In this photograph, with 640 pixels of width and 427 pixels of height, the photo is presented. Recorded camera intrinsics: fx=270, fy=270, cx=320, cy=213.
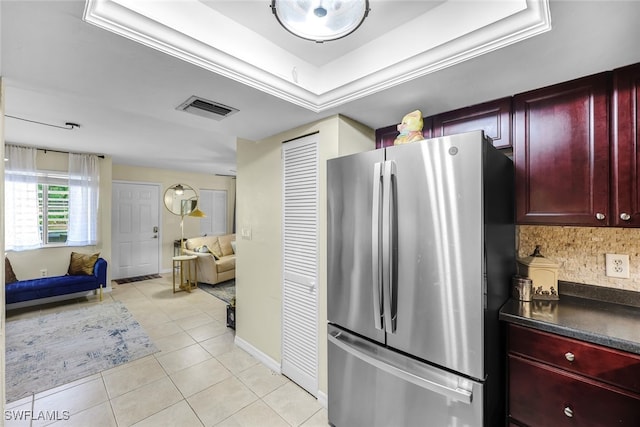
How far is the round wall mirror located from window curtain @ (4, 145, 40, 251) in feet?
7.28

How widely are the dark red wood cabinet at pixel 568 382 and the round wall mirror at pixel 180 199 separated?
648 cm

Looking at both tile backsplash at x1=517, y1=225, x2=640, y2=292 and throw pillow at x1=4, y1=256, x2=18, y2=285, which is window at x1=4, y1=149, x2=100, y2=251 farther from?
tile backsplash at x1=517, y1=225, x2=640, y2=292

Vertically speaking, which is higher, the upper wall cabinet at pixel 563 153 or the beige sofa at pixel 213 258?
the upper wall cabinet at pixel 563 153

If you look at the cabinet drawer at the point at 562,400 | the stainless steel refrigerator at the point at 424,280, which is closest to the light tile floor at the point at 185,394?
the stainless steel refrigerator at the point at 424,280

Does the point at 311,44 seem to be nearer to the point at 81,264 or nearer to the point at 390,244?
the point at 390,244

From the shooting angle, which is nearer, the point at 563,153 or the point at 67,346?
the point at 563,153

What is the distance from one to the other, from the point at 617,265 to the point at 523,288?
0.50 metres

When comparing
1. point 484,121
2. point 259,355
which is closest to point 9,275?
point 259,355

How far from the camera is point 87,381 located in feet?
7.54

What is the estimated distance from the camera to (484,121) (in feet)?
5.64

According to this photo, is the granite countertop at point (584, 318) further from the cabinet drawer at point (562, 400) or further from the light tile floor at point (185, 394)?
the light tile floor at point (185, 394)

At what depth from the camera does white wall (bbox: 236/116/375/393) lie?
2.08 metres

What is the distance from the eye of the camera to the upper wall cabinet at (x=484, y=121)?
5.35 ft

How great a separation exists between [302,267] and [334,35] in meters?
1.63
